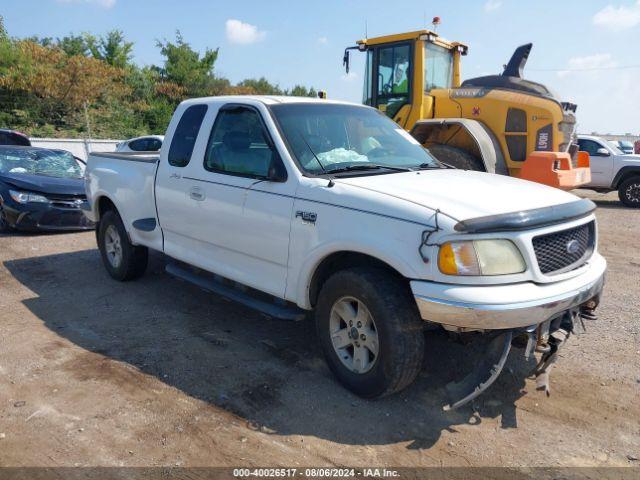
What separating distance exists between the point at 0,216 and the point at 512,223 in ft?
29.2

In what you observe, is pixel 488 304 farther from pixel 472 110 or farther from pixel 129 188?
pixel 472 110

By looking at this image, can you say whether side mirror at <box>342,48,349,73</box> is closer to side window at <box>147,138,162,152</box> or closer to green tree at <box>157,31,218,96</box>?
side window at <box>147,138,162,152</box>

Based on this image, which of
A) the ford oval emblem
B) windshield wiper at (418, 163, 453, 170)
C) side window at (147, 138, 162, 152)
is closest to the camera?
the ford oval emblem

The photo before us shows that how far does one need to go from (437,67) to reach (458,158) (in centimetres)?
229

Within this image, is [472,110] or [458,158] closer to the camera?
[458,158]

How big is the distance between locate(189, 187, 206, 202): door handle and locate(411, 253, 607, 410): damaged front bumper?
2278 mm

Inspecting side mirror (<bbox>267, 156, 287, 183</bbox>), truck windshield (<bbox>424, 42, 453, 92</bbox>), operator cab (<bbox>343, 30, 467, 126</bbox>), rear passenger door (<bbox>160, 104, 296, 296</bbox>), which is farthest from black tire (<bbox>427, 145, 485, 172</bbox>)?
side mirror (<bbox>267, 156, 287, 183</bbox>)

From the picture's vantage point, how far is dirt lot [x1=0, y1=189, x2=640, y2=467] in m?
3.13

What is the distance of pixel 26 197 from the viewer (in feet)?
29.0

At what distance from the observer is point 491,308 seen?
299 centimetres

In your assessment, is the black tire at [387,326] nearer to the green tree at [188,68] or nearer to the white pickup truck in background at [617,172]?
the white pickup truck in background at [617,172]

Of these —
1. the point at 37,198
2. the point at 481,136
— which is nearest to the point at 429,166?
the point at 481,136

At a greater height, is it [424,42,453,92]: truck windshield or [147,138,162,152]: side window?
[424,42,453,92]: truck windshield

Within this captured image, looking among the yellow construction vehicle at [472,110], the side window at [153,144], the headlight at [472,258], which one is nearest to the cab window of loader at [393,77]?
the yellow construction vehicle at [472,110]
